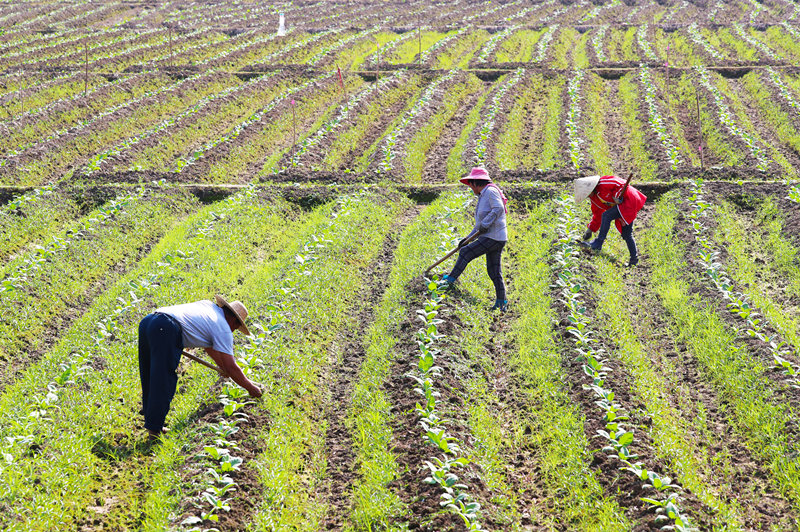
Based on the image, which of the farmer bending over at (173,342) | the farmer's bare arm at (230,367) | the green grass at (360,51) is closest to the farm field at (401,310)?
the farmer's bare arm at (230,367)

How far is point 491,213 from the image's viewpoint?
8.52 meters

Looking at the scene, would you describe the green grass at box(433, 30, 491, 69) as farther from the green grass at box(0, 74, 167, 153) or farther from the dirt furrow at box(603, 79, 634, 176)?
the green grass at box(0, 74, 167, 153)

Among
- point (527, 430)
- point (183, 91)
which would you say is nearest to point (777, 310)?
point (527, 430)

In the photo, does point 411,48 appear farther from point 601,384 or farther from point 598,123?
point 601,384

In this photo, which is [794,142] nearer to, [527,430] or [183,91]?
[527,430]

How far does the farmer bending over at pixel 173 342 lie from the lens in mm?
5938

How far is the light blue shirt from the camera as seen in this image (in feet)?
28.0

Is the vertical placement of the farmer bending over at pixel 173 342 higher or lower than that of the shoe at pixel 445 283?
higher

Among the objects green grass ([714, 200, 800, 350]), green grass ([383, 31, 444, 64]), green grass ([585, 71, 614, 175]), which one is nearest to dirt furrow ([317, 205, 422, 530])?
green grass ([714, 200, 800, 350])

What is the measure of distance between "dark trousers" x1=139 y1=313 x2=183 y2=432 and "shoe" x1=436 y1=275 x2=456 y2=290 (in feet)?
13.1

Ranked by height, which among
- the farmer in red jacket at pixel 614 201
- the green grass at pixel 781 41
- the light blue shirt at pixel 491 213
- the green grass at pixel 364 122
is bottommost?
the green grass at pixel 781 41

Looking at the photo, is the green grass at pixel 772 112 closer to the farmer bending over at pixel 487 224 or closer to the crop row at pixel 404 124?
the crop row at pixel 404 124

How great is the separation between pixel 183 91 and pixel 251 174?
837 centimetres

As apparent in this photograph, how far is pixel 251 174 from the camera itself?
51.3ft
